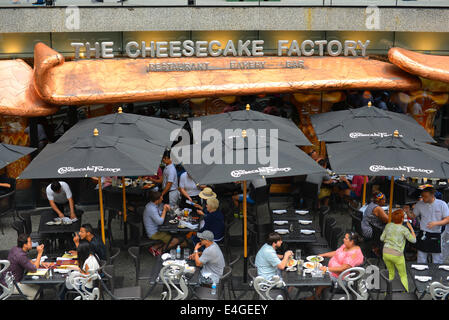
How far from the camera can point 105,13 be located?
15461mm

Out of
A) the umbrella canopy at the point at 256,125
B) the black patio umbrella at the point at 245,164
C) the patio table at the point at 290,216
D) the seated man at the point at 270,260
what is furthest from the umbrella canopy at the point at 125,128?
the seated man at the point at 270,260

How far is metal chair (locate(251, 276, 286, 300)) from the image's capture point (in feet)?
28.6

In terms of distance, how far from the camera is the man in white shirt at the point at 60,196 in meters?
12.3

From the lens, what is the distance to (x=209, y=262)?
9.81 m

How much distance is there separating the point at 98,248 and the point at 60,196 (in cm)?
282

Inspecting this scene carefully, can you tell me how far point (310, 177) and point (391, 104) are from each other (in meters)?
3.96

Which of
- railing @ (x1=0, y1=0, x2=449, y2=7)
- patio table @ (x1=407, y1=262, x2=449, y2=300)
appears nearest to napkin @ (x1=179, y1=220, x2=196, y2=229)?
patio table @ (x1=407, y1=262, x2=449, y2=300)

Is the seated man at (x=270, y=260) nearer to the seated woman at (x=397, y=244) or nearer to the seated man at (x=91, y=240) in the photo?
the seated woman at (x=397, y=244)

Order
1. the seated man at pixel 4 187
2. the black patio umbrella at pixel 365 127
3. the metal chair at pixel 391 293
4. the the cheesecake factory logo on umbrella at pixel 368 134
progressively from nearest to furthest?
the metal chair at pixel 391 293 → the the cheesecake factory logo on umbrella at pixel 368 134 → the black patio umbrella at pixel 365 127 → the seated man at pixel 4 187

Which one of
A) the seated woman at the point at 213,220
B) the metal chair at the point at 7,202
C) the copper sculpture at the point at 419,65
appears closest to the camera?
the seated woman at the point at 213,220

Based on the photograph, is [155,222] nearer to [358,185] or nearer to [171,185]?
[171,185]

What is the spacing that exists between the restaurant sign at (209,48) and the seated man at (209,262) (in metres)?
6.79
